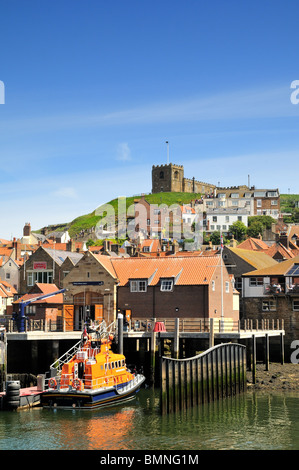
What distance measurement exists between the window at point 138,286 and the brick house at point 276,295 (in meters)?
14.0

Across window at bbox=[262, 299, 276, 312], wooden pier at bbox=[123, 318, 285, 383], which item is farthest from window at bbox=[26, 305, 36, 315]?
window at bbox=[262, 299, 276, 312]

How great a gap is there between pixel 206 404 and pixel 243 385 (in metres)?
6.25

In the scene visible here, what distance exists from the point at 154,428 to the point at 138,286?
22890 mm

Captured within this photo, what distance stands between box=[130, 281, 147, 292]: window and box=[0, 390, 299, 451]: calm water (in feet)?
50.0

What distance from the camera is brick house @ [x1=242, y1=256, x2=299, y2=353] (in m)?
61.1

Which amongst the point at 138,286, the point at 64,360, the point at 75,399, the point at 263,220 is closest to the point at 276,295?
the point at 138,286

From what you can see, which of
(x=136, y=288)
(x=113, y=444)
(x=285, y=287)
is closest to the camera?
(x=113, y=444)

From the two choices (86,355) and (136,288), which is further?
(136,288)

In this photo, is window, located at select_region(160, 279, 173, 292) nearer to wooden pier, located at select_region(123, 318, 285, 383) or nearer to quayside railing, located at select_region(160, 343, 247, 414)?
wooden pier, located at select_region(123, 318, 285, 383)

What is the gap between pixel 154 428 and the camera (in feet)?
109
